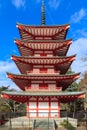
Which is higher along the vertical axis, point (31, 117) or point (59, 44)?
point (59, 44)

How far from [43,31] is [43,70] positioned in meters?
5.43

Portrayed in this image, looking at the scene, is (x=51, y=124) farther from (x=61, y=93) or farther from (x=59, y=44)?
(x=59, y=44)

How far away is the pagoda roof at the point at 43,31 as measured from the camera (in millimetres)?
36941

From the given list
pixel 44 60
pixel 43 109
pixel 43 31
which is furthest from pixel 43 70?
pixel 43 31

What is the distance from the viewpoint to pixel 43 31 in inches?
1479

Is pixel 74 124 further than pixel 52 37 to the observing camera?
No

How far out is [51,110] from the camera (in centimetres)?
3353

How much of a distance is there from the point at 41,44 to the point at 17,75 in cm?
532

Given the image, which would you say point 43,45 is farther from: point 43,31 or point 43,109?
point 43,109

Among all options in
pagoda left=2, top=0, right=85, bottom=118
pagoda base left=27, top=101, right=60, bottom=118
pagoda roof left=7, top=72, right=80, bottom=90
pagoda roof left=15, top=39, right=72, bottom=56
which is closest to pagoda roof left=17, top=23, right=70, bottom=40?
pagoda left=2, top=0, right=85, bottom=118

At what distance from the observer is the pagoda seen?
33.4 m

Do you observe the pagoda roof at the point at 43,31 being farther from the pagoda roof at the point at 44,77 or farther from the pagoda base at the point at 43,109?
the pagoda base at the point at 43,109

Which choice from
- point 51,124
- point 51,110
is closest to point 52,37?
point 51,110

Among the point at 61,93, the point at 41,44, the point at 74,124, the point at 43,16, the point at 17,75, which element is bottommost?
the point at 74,124
